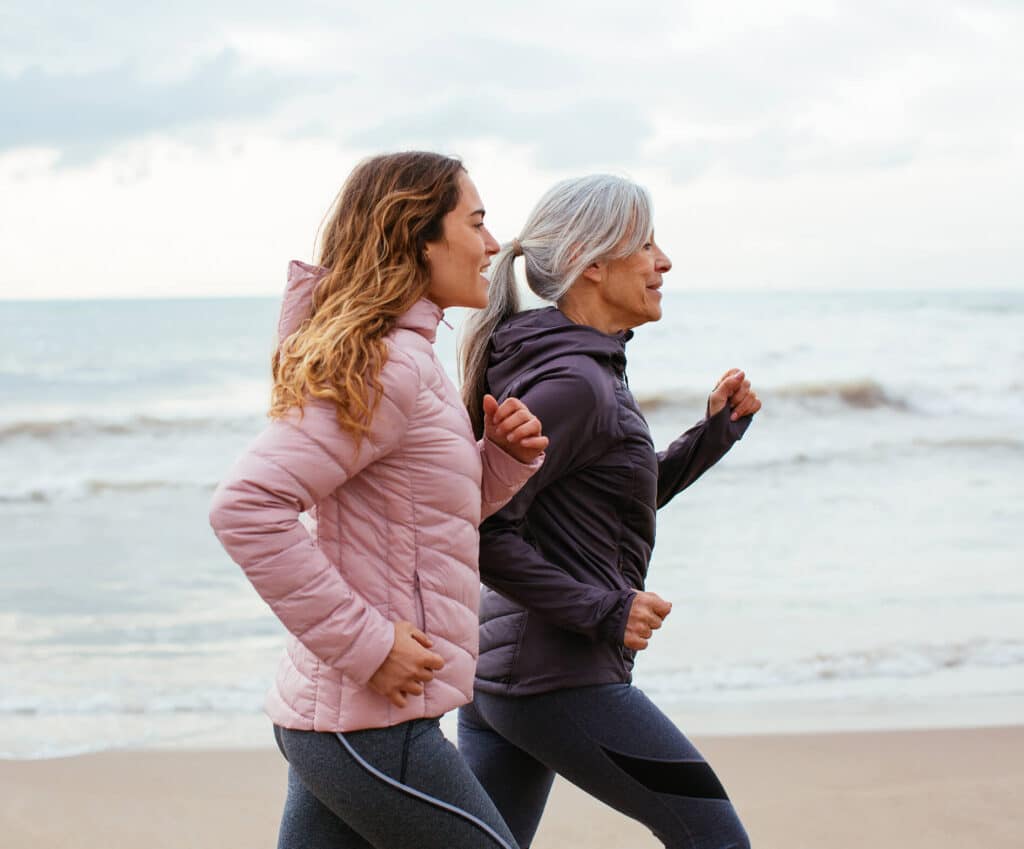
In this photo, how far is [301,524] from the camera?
182 cm

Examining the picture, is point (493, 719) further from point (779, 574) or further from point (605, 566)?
point (779, 574)

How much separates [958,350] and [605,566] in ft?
77.1

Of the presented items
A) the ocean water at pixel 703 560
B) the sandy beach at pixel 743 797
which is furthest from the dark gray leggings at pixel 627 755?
the ocean water at pixel 703 560

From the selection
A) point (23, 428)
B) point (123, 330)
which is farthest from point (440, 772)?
point (123, 330)

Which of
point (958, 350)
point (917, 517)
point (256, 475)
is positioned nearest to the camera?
point (256, 475)

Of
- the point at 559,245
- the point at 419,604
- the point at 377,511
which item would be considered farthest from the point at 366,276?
the point at 559,245

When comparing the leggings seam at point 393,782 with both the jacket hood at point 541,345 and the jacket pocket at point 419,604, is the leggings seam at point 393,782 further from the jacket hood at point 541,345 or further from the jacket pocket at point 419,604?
the jacket hood at point 541,345

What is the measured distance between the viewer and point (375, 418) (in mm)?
1838

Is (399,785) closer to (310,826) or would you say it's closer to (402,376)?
(310,826)

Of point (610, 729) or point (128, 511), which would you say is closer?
point (610, 729)

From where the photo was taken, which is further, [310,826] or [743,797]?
[743,797]

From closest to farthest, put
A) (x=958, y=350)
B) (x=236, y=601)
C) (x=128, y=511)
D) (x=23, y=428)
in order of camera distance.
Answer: (x=236, y=601)
(x=128, y=511)
(x=23, y=428)
(x=958, y=350)

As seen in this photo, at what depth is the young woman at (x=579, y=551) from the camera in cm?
228

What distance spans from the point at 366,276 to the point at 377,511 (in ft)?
1.17
